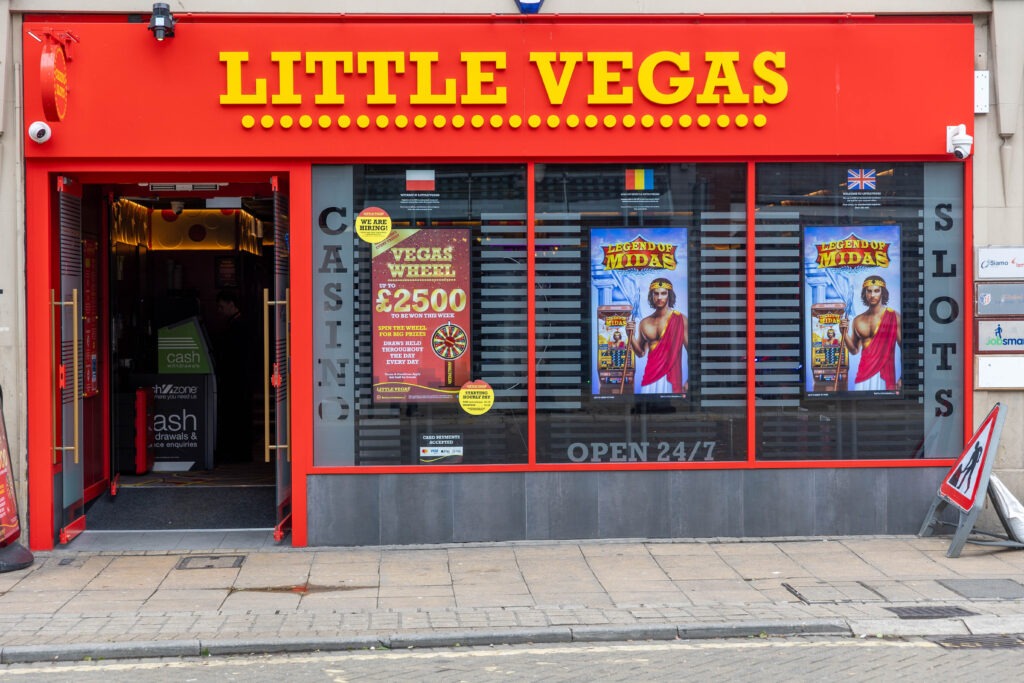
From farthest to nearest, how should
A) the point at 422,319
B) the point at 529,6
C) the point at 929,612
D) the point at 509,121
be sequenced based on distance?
the point at 422,319 → the point at 509,121 → the point at 529,6 → the point at 929,612

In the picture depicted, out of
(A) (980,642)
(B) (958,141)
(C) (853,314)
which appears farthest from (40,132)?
(A) (980,642)

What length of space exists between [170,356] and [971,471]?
8.29 metres

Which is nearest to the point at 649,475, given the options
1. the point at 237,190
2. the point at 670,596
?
the point at 670,596

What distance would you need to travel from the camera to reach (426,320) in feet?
32.6

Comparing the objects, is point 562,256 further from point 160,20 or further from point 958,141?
point 160,20

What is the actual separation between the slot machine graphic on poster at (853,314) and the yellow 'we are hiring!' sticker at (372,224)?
373 centimetres

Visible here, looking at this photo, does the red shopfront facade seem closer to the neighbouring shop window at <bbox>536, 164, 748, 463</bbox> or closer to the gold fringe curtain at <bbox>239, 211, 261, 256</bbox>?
the neighbouring shop window at <bbox>536, 164, 748, 463</bbox>

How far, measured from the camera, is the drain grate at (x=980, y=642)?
7.11 meters

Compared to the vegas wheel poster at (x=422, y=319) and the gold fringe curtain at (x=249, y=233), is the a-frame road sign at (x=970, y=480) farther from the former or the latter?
the gold fringe curtain at (x=249, y=233)

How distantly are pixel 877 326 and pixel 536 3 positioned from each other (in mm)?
4117

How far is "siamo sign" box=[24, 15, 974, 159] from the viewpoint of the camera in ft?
Answer: 31.3

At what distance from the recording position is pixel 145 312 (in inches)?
505

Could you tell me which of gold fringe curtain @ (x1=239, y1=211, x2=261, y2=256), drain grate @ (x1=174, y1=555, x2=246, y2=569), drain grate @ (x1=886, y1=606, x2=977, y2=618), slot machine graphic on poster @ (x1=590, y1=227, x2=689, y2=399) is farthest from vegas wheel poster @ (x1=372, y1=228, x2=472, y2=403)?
gold fringe curtain @ (x1=239, y1=211, x2=261, y2=256)

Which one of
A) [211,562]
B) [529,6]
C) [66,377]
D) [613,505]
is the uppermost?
[529,6]
